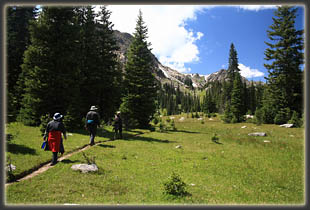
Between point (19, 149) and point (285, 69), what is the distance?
171 ft

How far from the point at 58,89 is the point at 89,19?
1485 cm

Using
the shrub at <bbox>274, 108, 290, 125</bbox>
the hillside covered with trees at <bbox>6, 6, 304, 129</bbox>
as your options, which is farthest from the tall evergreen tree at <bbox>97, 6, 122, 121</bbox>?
the shrub at <bbox>274, 108, 290, 125</bbox>

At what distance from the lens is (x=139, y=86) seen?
31.0 metres

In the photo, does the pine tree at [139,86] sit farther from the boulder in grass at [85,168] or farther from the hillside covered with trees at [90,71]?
the boulder in grass at [85,168]

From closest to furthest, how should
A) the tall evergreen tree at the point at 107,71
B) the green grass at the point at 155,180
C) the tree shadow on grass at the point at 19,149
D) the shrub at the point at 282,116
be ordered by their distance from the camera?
the green grass at the point at 155,180 → the tree shadow on grass at the point at 19,149 → the tall evergreen tree at the point at 107,71 → the shrub at the point at 282,116

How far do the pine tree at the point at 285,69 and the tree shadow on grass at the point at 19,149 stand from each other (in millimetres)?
45690

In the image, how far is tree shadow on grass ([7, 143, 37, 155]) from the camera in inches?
410

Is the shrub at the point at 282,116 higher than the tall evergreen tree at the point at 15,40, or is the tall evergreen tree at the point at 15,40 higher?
the tall evergreen tree at the point at 15,40

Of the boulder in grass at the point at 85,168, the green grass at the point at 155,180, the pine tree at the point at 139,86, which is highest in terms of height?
the pine tree at the point at 139,86

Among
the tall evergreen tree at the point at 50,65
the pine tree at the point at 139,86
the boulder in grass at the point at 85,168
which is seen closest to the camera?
the boulder in grass at the point at 85,168

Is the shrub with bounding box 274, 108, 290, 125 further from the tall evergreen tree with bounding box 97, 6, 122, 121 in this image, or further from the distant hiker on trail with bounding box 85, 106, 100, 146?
the distant hiker on trail with bounding box 85, 106, 100, 146

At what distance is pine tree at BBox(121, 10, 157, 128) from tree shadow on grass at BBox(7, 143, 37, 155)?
63.0 feet

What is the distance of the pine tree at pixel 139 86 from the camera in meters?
31.0

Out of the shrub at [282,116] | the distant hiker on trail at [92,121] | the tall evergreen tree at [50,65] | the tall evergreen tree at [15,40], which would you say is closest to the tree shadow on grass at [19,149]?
the distant hiker on trail at [92,121]
